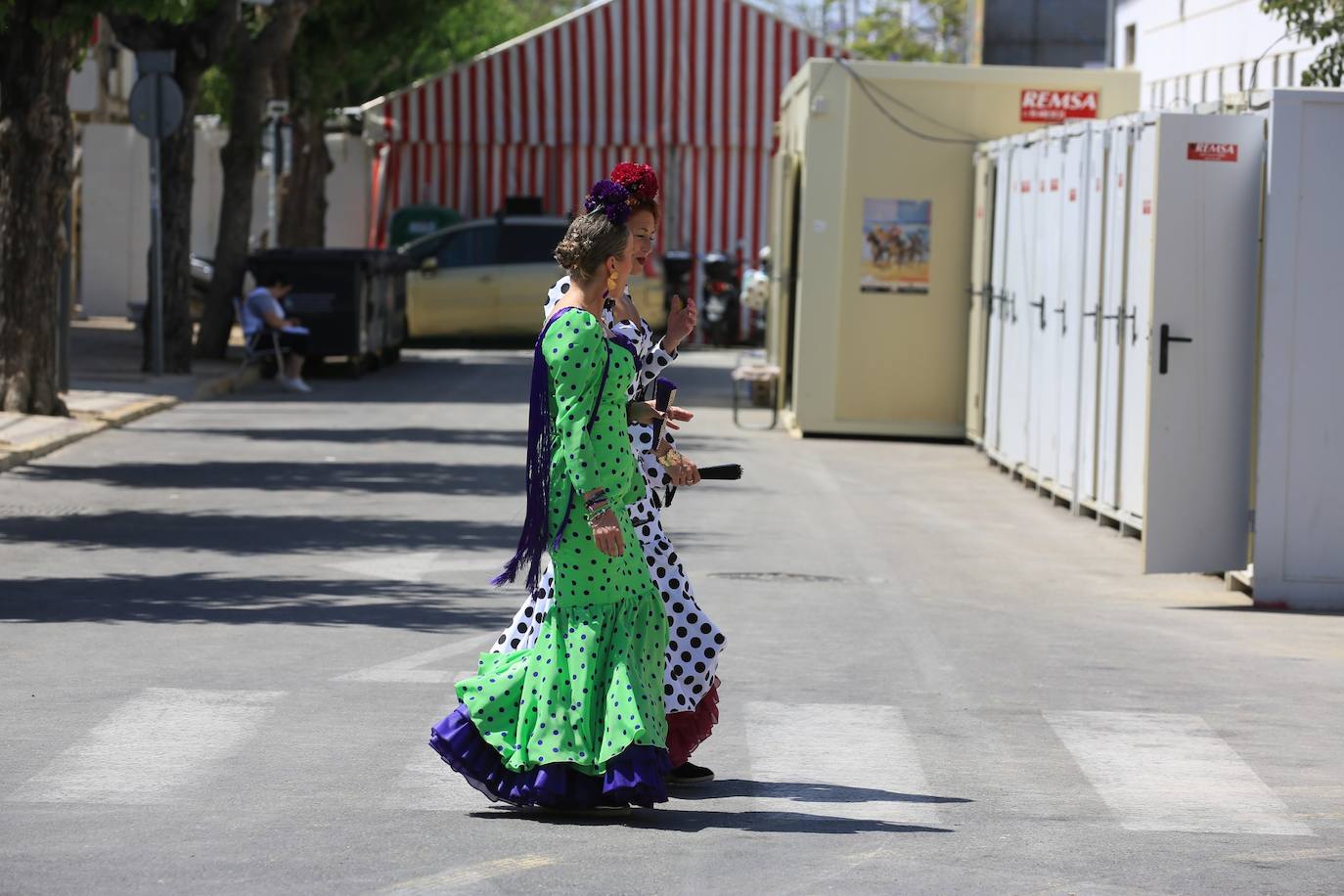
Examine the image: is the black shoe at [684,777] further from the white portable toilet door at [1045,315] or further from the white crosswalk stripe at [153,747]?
the white portable toilet door at [1045,315]

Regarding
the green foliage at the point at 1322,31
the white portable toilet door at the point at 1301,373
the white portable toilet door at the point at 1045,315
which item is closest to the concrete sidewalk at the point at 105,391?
the white portable toilet door at the point at 1045,315

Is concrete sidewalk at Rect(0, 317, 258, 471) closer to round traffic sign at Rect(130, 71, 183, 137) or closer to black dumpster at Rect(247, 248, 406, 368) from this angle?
black dumpster at Rect(247, 248, 406, 368)

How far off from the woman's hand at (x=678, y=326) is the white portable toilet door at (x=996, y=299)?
12990mm

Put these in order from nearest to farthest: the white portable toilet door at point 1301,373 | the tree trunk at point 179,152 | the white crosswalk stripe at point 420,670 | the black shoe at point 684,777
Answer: the black shoe at point 684,777 < the white crosswalk stripe at point 420,670 < the white portable toilet door at point 1301,373 < the tree trunk at point 179,152

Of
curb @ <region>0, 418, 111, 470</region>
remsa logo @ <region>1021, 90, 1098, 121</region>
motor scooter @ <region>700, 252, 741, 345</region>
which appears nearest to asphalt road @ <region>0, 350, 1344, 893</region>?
curb @ <region>0, 418, 111, 470</region>

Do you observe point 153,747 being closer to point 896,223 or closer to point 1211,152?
point 1211,152

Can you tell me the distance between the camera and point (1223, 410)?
→ 1272cm

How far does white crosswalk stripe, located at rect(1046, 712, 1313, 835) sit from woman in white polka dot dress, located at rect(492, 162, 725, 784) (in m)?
1.27

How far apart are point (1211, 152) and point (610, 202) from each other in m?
6.16

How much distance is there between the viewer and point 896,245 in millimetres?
22594

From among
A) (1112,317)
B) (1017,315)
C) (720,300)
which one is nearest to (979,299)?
(1017,315)

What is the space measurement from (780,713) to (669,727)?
4.87ft

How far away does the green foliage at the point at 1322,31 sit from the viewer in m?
15.4

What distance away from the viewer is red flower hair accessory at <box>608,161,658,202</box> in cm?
723
